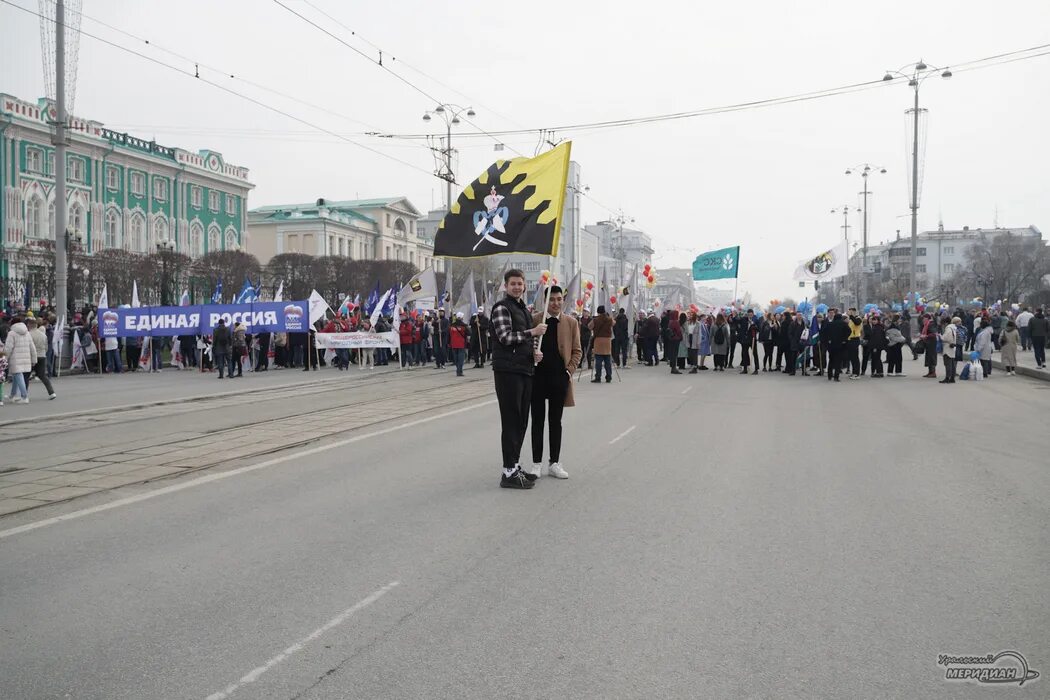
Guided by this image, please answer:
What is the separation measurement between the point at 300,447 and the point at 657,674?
7111 millimetres

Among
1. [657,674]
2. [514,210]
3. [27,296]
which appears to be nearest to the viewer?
[657,674]

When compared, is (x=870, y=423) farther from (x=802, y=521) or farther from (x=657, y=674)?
(x=657, y=674)

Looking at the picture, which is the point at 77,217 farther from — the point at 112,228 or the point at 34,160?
the point at 34,160

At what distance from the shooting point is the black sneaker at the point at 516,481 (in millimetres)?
7797

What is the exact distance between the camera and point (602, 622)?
4422 mm

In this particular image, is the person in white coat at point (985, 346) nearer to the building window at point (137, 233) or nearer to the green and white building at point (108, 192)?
the green and white building at point (108, 192)

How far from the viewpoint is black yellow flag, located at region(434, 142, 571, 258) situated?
1040 cm

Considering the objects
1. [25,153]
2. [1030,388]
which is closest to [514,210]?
[1030,388]

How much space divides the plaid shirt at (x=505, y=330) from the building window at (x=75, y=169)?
66.2 meters

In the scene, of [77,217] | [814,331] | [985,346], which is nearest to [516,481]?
[814,331]

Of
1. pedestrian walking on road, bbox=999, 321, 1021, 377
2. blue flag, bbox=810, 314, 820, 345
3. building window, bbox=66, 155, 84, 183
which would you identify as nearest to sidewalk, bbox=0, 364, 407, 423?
blue flag, bbox=810, 314, 820, 345
